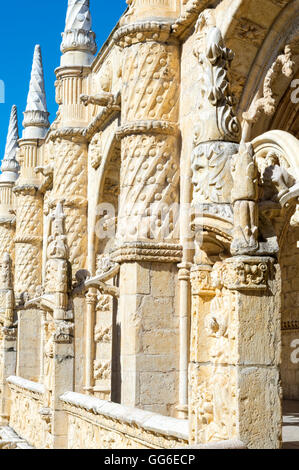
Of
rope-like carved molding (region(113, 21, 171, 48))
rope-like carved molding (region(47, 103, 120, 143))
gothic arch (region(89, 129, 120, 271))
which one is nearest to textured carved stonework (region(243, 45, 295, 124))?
rope-like carved molding (region(113, 21, 171, 48))

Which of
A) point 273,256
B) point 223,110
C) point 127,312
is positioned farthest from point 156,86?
point 273,256

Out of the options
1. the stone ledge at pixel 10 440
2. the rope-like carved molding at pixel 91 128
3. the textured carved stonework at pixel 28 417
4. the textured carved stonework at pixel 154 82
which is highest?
the rope-like carved molding at pixel 91 128

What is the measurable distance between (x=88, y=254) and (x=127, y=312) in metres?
4.69

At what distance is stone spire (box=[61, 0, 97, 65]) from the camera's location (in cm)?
1493

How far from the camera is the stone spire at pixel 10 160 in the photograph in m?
25.0

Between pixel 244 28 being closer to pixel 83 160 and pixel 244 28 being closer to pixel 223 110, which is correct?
pixel 223 110

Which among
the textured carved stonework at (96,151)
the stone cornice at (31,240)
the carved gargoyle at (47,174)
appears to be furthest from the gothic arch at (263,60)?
the stone cornice at (31,240)

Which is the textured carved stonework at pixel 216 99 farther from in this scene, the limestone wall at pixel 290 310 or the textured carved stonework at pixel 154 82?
the limestone wall at pixel 290 310

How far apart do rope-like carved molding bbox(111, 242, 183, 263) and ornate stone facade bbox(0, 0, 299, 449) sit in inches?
0.7

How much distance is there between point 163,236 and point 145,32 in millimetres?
2597

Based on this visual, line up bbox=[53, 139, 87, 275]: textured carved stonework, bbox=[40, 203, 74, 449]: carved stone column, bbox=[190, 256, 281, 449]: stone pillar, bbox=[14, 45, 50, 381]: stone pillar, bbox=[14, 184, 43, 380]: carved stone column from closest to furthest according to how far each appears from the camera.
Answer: bbox=[190, 256, 281, 449]: stone pillar
bbox=[40, 203, 74, 449]: carved stone column
bbox=[53, 139, 87, 275]: textured carved stonework
bbox=[14, 184, 43, 380]: carved stone column
bbox=[14, 45, 50, 381]: stone pillar

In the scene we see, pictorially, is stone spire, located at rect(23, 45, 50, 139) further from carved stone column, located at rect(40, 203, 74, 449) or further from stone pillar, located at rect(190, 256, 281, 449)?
stone pillar, located at rect(190, 256, 281, 449)

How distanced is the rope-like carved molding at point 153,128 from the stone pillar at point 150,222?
0.04 feet

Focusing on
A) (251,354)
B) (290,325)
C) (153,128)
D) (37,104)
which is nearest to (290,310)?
(290,325)
